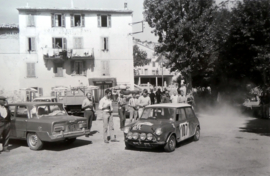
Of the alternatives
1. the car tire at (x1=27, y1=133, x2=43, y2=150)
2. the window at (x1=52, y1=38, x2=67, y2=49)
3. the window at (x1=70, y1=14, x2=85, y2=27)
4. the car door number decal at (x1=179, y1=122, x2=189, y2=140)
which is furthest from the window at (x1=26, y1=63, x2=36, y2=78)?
the car door number decal at (x1=179, y1=122, x2=189, y2=140)

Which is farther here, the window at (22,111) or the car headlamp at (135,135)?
the window at (22,111)

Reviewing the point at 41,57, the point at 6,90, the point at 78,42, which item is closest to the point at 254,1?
the point at 78,42

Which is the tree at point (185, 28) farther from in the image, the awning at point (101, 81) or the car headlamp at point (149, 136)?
the car headlamp at point (149, 136)

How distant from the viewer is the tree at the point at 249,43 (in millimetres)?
17484

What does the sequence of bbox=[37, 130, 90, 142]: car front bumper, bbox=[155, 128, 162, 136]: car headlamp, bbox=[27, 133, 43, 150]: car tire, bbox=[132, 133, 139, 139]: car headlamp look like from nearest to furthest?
1. bbox=[155, 128, 162, 136]: car headlamp
2. bbox=[132, 133, 139, 139]: car headlamp
3. bbox=[37, 130, 90, 142]: car front bumper
4. bbox=[27, 133, 43, 150]: car tire

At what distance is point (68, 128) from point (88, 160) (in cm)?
193

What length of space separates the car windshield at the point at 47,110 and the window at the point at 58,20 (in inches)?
994

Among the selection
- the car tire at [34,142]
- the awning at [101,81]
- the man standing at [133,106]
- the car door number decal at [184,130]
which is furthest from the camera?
the awning at [101,81]

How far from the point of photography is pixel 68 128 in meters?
9.71

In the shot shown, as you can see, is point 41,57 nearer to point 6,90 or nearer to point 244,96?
point 6,90

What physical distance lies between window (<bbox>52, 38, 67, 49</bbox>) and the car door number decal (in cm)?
2674

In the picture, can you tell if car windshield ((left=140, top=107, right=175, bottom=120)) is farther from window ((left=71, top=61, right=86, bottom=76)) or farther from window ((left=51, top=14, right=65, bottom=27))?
window ((left=51, top=14, right=65, bottom=27))

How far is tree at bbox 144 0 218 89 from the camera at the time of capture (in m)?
21.7

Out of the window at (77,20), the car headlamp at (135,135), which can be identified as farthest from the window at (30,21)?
the car headlamp at (135,135)
